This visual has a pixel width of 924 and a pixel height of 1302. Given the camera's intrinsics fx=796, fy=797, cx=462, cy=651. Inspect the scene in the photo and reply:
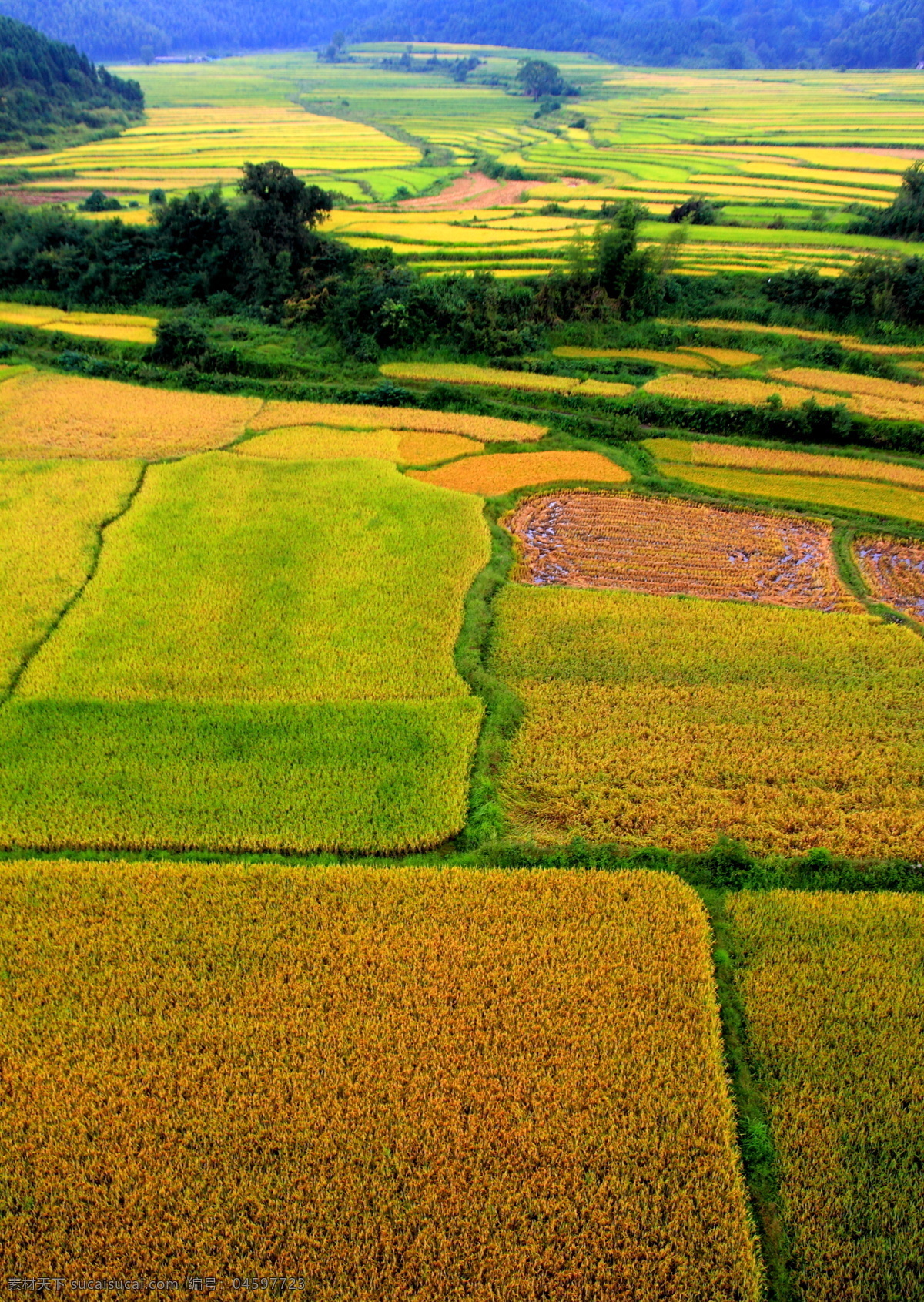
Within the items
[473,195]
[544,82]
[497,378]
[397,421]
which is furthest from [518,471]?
[544,82]

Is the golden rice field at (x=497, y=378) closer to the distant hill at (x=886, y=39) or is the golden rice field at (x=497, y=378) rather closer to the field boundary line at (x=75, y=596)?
the field boundary line at (x=75, y=596)

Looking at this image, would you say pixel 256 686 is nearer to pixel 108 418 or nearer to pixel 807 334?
pixel 108 418

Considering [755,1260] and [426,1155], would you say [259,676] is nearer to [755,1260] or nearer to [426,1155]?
[426,1155]

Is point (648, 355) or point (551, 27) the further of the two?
point (551, 27)

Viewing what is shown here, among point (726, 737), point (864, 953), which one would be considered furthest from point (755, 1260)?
point (726, 737)

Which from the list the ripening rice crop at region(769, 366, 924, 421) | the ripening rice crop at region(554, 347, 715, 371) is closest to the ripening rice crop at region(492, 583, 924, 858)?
the ripening rice crop at region(769, 366, 924, 421)

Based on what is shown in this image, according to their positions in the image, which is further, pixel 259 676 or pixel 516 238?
pixel 516 238
